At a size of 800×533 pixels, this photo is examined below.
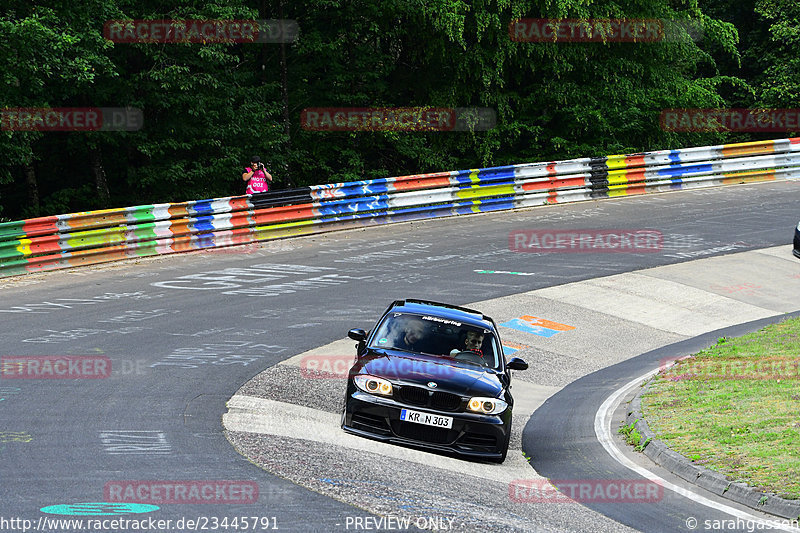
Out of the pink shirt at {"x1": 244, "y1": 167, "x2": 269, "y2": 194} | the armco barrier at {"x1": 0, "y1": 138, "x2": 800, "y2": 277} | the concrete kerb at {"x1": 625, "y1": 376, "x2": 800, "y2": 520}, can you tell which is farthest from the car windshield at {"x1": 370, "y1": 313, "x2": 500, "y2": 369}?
the pink shirt at {"x1": 244, "y1": 167, "x2": 269, "y2": 194}

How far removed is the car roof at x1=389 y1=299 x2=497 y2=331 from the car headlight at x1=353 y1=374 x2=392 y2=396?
1.48 m

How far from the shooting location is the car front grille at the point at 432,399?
33.7 ft

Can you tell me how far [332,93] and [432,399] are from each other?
776 inches

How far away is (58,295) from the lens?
56.0ft

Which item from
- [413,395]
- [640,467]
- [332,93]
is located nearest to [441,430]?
[413,395]

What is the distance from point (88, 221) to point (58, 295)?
2.96m

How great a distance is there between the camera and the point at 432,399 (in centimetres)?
1027

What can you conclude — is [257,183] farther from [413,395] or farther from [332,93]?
[413,395]

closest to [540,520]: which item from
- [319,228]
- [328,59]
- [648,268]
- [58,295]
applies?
[58,295]

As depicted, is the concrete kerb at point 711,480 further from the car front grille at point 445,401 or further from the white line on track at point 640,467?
the car front grille at point 445,401

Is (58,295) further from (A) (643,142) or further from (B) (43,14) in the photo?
(A) (643,142)

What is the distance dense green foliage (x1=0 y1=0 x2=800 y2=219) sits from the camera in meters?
23.8

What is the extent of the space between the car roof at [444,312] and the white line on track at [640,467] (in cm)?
200

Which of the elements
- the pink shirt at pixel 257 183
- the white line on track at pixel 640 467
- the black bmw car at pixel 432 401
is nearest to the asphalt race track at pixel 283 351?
the white line on track at pixel 640 467
